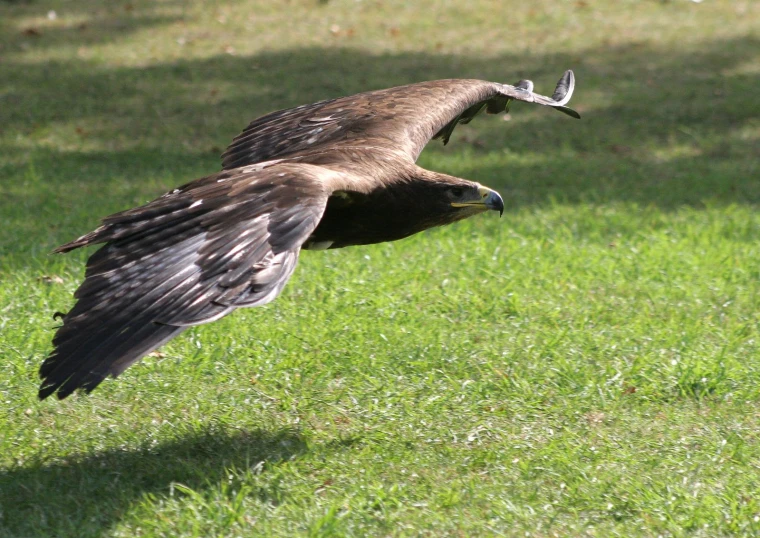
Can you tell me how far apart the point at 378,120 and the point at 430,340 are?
1.36 m

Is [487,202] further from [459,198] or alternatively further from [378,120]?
[378,120]

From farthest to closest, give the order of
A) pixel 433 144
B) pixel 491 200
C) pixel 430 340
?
pixel 433 144 < pixel 430 340 < pixel 491 200

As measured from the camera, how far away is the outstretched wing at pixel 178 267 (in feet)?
12.8

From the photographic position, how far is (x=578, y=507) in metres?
4.49

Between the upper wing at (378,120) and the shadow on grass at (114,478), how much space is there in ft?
5.72

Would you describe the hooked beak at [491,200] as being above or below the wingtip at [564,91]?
below

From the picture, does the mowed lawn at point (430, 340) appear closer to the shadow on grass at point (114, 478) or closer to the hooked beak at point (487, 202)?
the shadow on grass at point (114, 478)

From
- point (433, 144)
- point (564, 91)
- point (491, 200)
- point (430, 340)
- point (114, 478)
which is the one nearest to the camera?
point (114, 478)

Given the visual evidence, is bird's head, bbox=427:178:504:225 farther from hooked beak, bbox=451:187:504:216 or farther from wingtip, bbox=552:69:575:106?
wingtip, bbox=552:69:575:106

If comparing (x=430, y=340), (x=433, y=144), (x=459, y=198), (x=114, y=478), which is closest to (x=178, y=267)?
(x=114, y=478)

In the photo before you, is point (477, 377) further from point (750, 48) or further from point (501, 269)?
point (750, 48)

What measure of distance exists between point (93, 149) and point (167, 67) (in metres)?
2.63

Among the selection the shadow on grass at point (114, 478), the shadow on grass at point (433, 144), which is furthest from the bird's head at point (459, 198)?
the shadow on grass at point (433, 144)

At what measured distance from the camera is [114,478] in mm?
4551
